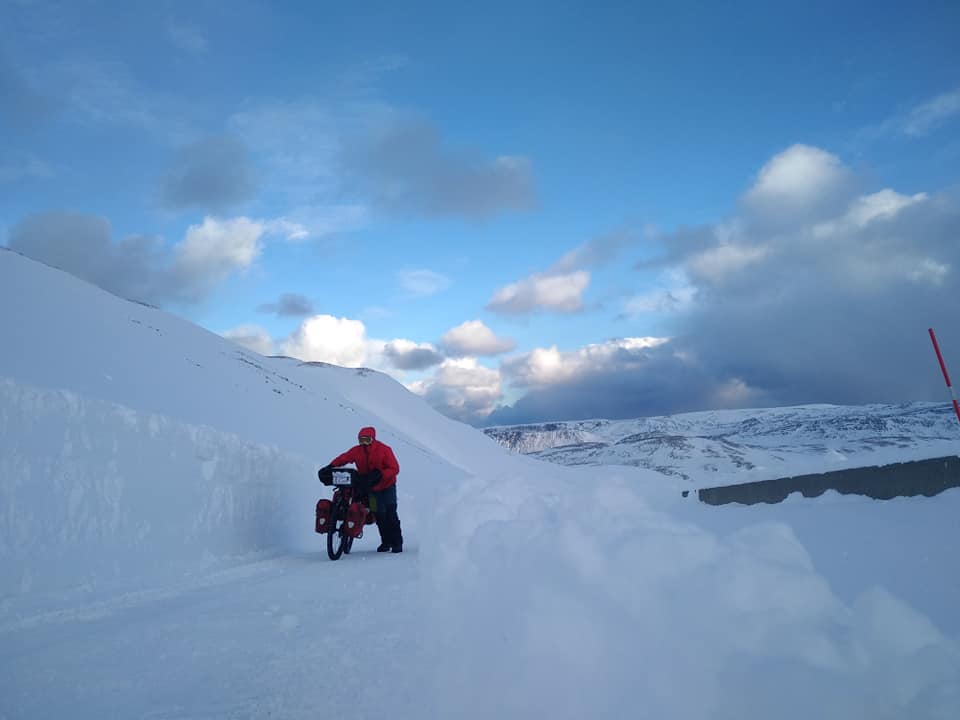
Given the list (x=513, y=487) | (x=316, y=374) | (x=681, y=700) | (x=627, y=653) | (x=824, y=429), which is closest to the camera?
(x=681, y=700)

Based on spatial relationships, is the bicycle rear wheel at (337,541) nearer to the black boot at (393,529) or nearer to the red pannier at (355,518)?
the red pannier at (355,518)

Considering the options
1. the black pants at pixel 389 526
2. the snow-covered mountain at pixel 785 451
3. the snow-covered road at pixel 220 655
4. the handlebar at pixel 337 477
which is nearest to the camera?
the snow-covered road at pixel 220 655

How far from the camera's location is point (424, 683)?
8.54 ft

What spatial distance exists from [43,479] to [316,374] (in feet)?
100

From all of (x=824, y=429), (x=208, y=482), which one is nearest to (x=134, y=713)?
(x=208, y=482)

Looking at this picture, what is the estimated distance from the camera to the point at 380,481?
8.44 meters

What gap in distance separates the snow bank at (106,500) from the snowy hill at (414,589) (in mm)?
22

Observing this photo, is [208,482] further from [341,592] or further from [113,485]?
[341,592]

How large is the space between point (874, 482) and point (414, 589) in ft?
14.1

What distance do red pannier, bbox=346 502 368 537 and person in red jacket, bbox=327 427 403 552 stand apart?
8.1 inches

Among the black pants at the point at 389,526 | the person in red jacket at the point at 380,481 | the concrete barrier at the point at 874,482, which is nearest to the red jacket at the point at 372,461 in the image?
the person in red jacket at the point at 380,481

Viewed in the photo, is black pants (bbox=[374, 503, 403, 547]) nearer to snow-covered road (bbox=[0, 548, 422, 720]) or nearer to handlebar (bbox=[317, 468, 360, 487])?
handlebar (bbox=[317, 468, 360, 487])

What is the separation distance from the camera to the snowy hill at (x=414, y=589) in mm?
1382

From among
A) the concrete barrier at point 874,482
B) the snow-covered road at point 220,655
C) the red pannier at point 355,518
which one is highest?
the red pannier at point 355,518
